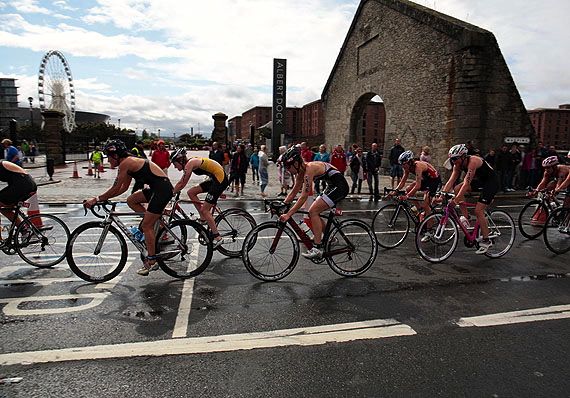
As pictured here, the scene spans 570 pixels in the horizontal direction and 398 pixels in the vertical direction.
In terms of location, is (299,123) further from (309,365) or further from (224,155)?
(309,365)

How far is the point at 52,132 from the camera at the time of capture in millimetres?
26859

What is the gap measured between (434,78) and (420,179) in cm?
1325

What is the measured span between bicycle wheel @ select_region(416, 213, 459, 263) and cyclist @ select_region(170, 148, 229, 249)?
3373 mm

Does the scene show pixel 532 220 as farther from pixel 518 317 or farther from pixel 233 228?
pixel 233 228

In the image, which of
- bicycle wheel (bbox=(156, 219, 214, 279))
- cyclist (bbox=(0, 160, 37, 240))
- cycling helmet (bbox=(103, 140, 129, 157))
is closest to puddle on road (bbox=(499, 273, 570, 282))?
bicycle wheel (bbox=(156, 219, 214, 279))

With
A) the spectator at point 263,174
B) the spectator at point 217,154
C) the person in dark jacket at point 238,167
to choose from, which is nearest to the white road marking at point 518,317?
the spectator at point 263,174

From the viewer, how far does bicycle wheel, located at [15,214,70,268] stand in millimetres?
6254

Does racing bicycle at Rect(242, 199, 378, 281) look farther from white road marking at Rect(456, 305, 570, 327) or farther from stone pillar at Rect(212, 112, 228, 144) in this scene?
stone pillar at Rect(212, 112, 228, 144)

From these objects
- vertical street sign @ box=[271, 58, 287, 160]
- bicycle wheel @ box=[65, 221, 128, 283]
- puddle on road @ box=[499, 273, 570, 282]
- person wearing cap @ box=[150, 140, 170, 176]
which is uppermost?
vertical street sign @ box=[271, 58, 287, 160]

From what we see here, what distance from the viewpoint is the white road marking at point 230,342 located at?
139 inches

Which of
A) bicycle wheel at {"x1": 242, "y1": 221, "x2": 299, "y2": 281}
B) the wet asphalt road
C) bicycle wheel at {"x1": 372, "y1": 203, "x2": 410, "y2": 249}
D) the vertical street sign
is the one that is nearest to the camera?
the wet asphalt road

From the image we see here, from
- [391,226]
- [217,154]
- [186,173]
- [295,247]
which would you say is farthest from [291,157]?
[217,154]

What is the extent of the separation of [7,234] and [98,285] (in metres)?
2.44

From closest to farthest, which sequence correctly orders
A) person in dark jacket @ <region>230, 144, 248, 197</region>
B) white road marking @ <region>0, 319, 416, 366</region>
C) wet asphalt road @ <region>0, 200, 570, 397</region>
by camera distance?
1. wet asphalt road @ <region>0, 200, 570, 397</region>
2. white road marking @ <region>0, 319, 416, 366</region>
3. person in dark jacket @ <region>230, 144, 248, 197</region>
